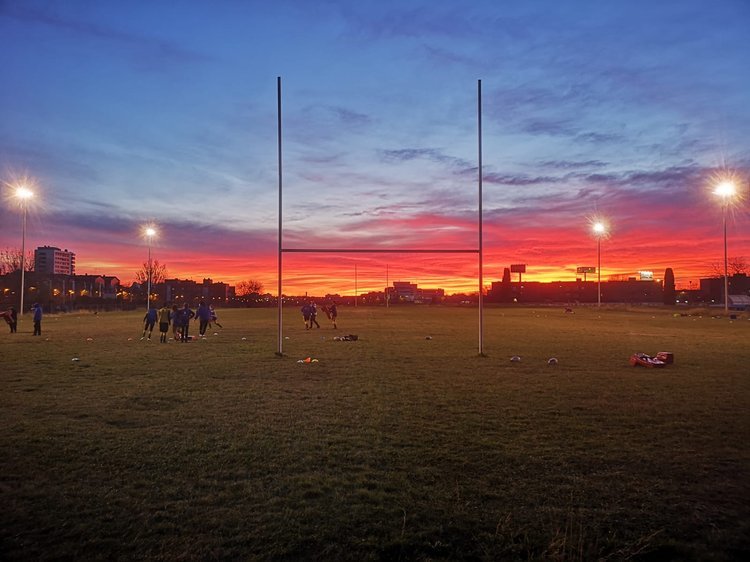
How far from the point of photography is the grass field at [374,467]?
4.49m

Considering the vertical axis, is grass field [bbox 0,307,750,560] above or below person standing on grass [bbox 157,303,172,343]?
below

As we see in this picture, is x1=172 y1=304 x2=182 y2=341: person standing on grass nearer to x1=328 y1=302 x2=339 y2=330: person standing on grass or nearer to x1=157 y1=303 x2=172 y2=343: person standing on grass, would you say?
x1=157 y1=303 x2=172 y2=343: person standing on grass

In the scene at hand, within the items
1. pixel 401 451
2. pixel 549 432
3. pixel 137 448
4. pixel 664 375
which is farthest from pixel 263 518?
pixel 664 375

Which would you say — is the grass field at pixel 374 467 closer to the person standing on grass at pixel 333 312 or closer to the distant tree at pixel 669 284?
the person standing on grass at pixel 333 312

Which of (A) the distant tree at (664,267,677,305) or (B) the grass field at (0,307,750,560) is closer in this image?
(B) the grass field at (0,307,750,560)

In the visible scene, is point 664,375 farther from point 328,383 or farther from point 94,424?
point 94,424

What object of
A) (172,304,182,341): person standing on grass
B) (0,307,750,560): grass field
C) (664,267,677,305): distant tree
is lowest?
(0,307,750,560): grass field

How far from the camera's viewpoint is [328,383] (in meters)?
12.7

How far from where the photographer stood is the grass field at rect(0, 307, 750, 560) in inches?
177

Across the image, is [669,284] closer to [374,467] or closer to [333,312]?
[333,312]

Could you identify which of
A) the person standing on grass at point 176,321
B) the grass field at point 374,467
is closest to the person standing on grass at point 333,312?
the person standing on grass at point 176,321

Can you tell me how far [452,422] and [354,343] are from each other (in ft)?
48.2

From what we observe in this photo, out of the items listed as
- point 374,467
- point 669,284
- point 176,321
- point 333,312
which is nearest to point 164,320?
point 176,321

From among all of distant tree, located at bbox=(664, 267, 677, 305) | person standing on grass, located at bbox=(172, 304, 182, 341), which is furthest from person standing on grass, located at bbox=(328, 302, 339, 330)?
distant tree, located at bbox=(664, 267, 677, 305)
